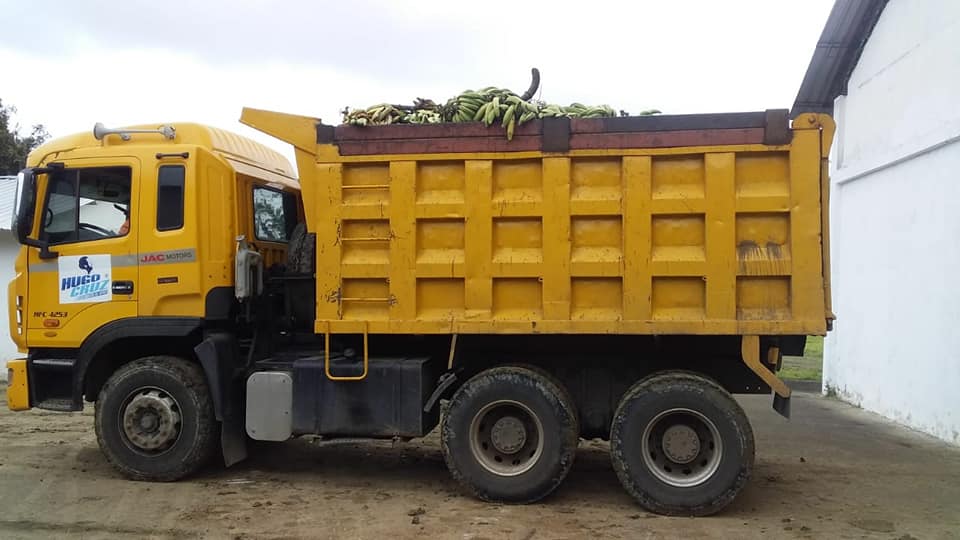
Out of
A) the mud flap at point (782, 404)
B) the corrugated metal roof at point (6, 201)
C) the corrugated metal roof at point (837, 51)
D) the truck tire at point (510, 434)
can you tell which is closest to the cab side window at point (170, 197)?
the truck tire at point (510, 434)

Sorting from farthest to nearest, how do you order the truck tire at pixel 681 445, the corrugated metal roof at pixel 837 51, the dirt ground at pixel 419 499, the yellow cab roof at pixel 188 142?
the corrugated metal roof at pixel 837 51 → the yellow cab roof at pixel 188 142 → the truck tire at pixel 681 445 → the dirt ground at pixel 419 499

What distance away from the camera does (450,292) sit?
5.98 meters

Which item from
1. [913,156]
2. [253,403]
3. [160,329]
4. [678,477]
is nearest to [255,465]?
[253,403]

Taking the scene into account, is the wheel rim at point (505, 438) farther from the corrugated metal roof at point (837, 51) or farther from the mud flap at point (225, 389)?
the corrugated metal roof at point (837, 51)

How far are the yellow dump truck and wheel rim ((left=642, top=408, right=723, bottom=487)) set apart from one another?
2 centimetres

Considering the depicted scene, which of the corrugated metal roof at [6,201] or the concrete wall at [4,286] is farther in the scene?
the concrete wall at [4,286]

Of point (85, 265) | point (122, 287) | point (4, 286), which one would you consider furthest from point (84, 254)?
point (4, 286)

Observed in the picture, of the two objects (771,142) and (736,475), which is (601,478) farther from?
(771,142)

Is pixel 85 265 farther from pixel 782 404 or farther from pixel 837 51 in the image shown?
pixel 837 51

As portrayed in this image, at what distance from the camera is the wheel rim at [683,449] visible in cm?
565

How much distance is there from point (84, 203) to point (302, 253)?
1.88 m

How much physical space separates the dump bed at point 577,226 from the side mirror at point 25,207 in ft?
7.96

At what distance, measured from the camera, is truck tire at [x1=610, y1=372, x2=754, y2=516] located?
18.2ft

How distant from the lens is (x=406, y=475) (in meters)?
6.88
